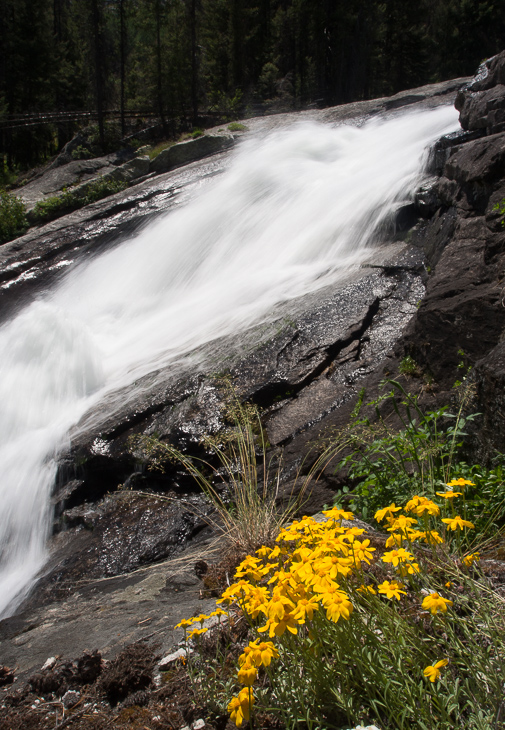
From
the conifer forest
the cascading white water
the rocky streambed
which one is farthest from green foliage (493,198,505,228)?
the conifer forest

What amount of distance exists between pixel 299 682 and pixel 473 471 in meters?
1.79

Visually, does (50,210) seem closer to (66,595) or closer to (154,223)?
(154,223)

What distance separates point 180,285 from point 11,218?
7793 millimetres

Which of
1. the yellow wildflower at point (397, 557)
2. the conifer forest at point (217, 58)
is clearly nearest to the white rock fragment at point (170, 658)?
the yellow wildflower at point (397, 557)

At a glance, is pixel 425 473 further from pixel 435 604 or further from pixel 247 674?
pixel 247 674

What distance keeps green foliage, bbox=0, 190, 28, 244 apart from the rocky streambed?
383 inches

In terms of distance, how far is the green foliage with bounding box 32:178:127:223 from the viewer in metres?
13.8

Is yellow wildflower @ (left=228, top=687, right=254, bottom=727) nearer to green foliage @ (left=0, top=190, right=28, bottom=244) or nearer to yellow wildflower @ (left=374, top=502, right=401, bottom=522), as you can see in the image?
yellow wildflower @ (left=374, top=502, right=401, bottom=522)

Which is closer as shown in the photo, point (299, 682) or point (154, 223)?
point (299, 682)

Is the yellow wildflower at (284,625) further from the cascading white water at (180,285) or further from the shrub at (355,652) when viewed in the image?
the cascading white water at (180,285)

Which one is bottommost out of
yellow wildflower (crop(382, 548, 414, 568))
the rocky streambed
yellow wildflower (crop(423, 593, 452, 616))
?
the rocky streambed

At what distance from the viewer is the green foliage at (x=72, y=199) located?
1382 cm

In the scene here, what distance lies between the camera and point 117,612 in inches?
107

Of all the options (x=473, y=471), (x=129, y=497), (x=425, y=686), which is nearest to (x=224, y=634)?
(x=425, y=686)
